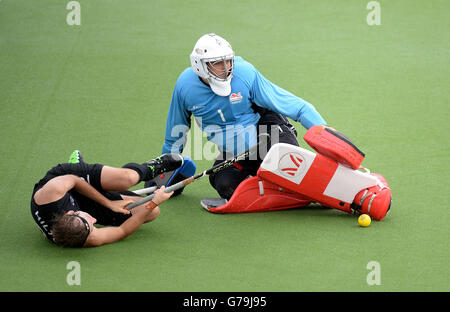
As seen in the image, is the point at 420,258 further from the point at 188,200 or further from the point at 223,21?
the point at 223,21

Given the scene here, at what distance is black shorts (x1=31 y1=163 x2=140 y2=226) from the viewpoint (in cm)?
398

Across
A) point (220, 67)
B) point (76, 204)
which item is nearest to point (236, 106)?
point (220, 67)

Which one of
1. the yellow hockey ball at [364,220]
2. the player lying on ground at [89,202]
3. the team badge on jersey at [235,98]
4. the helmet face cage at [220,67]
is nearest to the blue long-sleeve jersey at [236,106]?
the team badge on jersey at [235,98]

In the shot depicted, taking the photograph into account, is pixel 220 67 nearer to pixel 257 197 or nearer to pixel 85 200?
pixel 257 197

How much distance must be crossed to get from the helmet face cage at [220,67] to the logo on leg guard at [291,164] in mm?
660

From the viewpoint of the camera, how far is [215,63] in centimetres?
447

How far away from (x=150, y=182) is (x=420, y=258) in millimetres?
2034

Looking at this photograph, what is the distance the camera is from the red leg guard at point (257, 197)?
4555 millimetres

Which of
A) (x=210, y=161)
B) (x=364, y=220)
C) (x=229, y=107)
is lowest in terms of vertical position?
(x=364, y=220)

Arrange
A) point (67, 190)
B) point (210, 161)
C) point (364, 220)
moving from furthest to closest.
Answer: point (210, 161) → point (364, 220) → point (67, 190)

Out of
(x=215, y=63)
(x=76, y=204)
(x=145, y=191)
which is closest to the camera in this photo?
(x=76, y=204)

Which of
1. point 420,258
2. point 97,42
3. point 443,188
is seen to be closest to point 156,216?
point 420,258

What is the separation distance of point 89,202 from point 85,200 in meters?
0.03

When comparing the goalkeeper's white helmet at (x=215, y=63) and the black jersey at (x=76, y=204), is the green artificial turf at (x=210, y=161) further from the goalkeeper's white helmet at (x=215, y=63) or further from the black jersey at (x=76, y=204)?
the goalkeeper's white helmet at (x=215, y=63)
